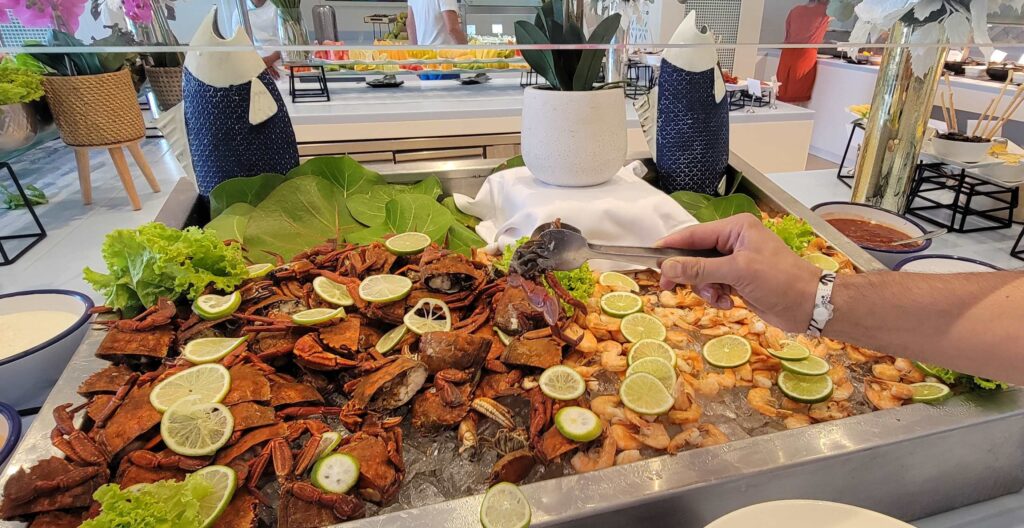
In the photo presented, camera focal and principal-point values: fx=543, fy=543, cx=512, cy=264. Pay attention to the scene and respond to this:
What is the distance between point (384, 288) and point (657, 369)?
0.60 metres

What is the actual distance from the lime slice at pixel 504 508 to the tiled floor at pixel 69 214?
5.35 ft

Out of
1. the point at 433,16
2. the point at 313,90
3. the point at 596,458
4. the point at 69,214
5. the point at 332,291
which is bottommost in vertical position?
the point at 69,214

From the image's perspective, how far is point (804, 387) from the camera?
1004 millimetres

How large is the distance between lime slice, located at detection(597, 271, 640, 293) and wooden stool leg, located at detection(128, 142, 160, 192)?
8.67 feet

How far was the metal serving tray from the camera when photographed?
29.3 inches

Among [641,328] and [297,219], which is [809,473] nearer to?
[641,328]

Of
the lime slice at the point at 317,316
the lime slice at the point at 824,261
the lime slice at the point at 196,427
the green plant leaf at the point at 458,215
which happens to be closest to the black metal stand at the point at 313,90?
the green plant leaf at the point at 458,215

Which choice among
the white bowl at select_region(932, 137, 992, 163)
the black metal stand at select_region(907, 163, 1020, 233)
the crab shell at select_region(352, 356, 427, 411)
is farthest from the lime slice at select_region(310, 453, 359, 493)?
the white bowl at select_region(932, 137, 992, 163)

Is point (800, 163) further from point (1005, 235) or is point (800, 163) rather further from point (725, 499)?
point (725, 499)

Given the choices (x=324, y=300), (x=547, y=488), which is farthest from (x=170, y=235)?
(x=547, y=488)

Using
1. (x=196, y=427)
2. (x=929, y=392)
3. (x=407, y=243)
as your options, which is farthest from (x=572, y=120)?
(x=196, y=427)

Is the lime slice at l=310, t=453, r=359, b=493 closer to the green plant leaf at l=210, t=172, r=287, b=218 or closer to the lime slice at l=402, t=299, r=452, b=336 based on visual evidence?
the lime slice at l=402, t=299, r=452, b=336

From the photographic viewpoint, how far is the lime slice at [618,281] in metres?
1.36

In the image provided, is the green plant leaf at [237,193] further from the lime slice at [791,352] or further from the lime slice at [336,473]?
the lime slice at [791,352]
